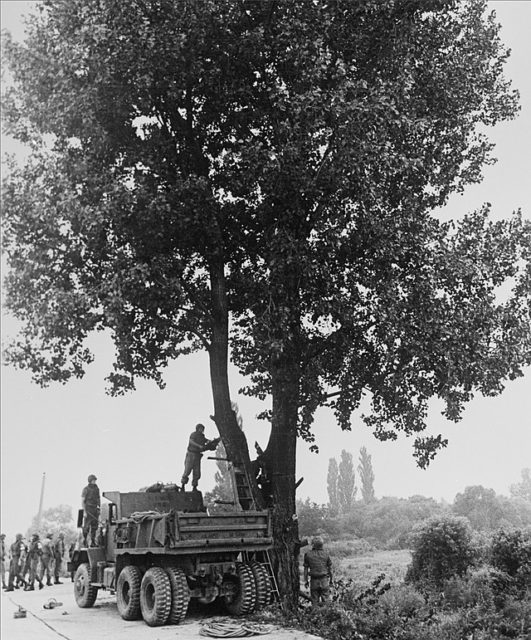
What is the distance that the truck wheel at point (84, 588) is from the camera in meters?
15.6

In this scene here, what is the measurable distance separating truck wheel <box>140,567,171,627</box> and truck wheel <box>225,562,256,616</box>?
1.52m

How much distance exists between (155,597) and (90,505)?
5580 millimetres

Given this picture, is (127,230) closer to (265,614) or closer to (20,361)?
(20,361)

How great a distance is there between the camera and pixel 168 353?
16953 mm

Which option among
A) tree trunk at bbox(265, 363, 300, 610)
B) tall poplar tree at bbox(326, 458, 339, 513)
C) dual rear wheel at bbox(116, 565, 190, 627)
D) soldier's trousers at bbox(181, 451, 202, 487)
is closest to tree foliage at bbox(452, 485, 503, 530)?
tree trunk at bbox(265, 363, 300, 610)

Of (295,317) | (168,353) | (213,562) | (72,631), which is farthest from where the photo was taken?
(168,353)

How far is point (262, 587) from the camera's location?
43.5 feet

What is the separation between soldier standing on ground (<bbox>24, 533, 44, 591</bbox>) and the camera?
2236 centimetres

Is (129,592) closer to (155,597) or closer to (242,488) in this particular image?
(155,597)

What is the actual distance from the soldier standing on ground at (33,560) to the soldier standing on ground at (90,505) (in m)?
6.67

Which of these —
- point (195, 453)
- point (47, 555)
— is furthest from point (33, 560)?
point (195, 453)

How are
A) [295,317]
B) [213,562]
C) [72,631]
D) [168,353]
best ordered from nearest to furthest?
1. [72,631]
2. [213,562]
3. [295,317]
4. [168,353]

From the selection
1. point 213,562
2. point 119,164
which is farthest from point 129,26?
point 213,562

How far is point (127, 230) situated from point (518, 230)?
8.71 metres
